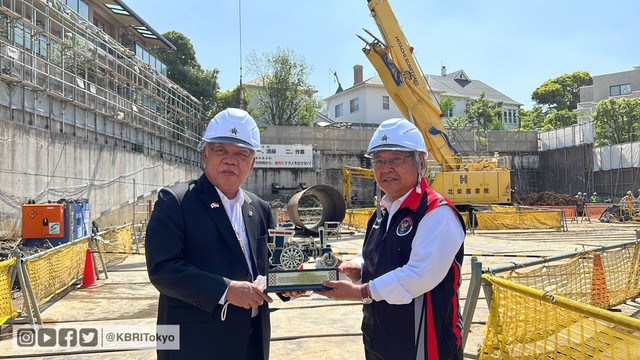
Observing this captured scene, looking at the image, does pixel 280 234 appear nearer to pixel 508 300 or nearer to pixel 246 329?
pixel 246 329

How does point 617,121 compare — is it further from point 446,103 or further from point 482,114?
point 446,103

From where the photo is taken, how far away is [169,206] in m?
2.12

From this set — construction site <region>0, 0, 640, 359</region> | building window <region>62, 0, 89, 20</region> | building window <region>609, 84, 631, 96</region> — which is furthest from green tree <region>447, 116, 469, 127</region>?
building window <region>62, 0, 89, 20</region>

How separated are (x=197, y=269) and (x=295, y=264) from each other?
1.74 ft

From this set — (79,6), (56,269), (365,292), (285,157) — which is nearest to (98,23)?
(79,6)

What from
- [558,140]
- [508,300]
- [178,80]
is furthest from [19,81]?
[558,140]

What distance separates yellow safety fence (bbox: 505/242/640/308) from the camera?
5027 mm

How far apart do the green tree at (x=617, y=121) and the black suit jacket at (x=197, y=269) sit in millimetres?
44321

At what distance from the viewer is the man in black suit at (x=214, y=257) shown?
2.02m

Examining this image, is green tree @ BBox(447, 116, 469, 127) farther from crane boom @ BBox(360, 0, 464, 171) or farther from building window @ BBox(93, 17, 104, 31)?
building window @ BBox(93, 17, 104, 31)

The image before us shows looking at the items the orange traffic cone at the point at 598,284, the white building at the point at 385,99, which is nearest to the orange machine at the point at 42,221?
the orange traffic cone at the point at 598,284

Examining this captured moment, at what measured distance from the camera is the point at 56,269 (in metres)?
7.11

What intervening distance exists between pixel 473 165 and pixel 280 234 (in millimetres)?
22112

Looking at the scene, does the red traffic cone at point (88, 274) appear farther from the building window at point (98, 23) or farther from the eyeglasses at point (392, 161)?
the building window at point (98, 23)
